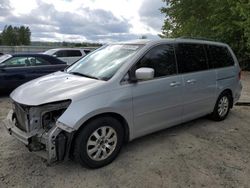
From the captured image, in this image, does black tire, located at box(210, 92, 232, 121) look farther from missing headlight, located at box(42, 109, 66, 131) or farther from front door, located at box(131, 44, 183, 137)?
missing headlight, located at box(42, 109, 66, 131)

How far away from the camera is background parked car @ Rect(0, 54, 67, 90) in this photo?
25.2 feet

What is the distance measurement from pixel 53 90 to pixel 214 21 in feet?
50.9

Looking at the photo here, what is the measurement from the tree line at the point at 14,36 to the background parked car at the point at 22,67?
53.8 meters

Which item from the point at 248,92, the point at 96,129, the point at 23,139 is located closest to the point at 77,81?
the point at 96,129

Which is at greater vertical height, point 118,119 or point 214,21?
point 214,21

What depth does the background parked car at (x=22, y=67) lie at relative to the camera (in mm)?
7668

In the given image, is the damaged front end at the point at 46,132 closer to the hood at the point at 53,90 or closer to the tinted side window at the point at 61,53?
the hood at the point at 53,90

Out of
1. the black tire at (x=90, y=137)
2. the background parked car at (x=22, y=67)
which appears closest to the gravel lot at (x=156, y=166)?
the black tire at (x=90, y=137)

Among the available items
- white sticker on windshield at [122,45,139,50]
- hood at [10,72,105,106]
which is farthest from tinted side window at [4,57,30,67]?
white sticker on windshield at [122,45,139,50]

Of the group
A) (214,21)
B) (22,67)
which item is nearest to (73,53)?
(22,67)

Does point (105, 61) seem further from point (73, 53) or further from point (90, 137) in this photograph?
point (73, 53)

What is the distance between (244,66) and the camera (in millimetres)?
16344

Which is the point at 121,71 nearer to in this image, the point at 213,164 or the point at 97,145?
the point at 97,145

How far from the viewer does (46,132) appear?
3.27m
